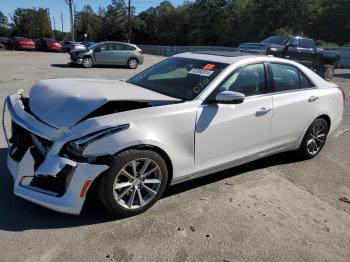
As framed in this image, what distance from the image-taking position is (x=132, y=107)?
3996mm

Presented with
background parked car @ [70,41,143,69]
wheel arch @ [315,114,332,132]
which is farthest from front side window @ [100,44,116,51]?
wheel arch @ [315,114,332,132]

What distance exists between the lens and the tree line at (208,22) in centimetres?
5256

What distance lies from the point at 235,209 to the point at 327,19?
177ft

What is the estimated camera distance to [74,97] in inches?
158

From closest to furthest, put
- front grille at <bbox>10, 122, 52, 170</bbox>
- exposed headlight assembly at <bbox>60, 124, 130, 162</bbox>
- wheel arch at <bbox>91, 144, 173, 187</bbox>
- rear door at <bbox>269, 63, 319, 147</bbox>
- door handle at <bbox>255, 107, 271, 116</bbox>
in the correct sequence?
exposed headlight assembly at <bbox>60, 124, 130, 162</bbox>, wheel arch at <bbox>91, 144, 173, 187</bbox>, front grille at <bbox>10, 122, 52, 170</bbox>, door handle at <bbox>255, 107, 271, 116</bbox>, rear door at <bbox>269, 63, 319, 147</bbox>

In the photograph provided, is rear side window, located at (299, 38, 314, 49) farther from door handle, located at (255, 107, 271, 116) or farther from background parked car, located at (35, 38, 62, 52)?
background parked car, located at (35, 38, 62, 52)

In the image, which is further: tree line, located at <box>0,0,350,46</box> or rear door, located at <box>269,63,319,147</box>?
tree line, located at <box>0,0,350,46</box>

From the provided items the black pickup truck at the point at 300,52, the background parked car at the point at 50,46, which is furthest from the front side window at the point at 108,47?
the background parked car at the point at 50,46

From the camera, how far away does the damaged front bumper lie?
342 cm

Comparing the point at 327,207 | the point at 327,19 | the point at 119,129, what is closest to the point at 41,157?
the point at 119,129

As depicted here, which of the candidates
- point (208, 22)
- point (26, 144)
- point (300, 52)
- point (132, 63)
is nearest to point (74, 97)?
point (26, 144)

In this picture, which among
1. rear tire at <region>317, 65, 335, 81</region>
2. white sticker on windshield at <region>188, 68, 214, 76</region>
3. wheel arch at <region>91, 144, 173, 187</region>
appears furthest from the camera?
rear tire at <region>317, 65, 335, 81</region>

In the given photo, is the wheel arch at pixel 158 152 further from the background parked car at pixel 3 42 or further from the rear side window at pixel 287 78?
the background parked car at pixel 3 42

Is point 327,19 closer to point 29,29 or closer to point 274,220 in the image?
point 274,220
